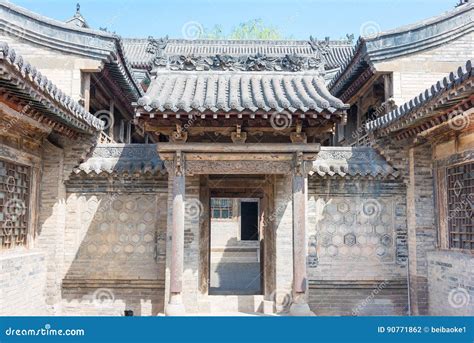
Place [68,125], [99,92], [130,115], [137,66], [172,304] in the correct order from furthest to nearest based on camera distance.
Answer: [137,66] → [130,115] → [99,92] → [68,125] → [172,304]

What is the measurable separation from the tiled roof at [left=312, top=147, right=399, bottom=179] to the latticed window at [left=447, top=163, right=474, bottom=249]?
1.07 metres

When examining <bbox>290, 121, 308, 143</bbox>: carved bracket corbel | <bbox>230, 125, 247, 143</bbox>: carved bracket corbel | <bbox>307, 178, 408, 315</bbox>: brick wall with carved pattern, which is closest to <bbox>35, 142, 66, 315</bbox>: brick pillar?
<bbox>230, 125, 247, 143</bbox>: carved bracket corbel

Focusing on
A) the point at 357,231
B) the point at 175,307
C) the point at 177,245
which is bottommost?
the point at 175,307

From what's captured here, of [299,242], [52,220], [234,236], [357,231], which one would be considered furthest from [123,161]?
[234,236]

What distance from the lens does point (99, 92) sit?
1027 cm

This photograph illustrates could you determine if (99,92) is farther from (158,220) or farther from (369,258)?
(369,258)

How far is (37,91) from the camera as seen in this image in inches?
222

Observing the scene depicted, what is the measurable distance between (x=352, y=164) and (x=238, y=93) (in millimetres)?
2871

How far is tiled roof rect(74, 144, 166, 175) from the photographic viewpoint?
8.12 metres

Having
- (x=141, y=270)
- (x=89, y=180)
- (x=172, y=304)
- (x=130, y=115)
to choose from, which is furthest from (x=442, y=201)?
(x=130, y=115)

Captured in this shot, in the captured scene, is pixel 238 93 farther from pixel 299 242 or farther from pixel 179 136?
pixel 299 242

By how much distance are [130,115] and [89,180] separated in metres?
4.61

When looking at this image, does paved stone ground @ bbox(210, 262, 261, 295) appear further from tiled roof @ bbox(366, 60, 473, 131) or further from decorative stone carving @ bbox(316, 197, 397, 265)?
tiled roof @ bbox(366, 60, 473, 131)

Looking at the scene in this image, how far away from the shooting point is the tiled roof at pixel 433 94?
5.15 metres
